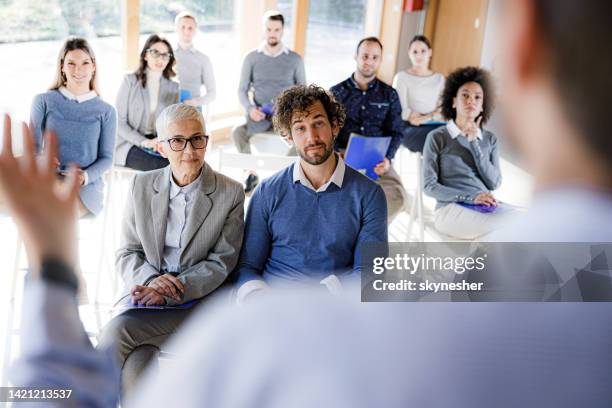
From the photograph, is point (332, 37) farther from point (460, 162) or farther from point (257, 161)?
point (257, 161)

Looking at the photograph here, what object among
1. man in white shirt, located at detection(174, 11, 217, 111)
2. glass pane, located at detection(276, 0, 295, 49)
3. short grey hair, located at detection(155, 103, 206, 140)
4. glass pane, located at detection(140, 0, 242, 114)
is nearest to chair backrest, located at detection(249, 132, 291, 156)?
man in white shirt, located at detection(174, 11, 217, 111)

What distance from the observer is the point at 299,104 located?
7.11 feet

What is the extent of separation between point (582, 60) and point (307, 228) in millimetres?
1751

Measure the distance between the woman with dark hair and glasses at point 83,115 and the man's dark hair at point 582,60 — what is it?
2.27 metres

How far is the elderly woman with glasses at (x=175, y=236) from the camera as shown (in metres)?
1.91

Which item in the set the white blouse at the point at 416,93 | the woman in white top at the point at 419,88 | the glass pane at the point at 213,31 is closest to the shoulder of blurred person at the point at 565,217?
the woman in white top at the point at 419,88

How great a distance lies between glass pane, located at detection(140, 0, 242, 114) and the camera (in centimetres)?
458

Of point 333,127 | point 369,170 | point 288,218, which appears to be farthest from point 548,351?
point 369,170

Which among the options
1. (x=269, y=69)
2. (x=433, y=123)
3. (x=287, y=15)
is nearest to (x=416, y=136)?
(x=433, y=123)

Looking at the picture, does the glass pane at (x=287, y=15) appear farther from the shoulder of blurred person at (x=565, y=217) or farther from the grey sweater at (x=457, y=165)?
the shoulder of blurred person at (x=565, y=217)

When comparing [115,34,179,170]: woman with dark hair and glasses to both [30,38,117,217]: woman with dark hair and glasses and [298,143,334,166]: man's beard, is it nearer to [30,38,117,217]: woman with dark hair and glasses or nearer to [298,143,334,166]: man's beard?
[30,38,117,217]: woman with dark hair and glasses

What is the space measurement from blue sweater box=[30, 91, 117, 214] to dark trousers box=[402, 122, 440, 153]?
80.0 inches

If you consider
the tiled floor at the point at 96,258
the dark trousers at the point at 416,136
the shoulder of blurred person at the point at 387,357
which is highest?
the shoulder of blurred person at the point at 387,357

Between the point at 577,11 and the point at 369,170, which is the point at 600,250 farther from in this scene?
the point at 369,170
